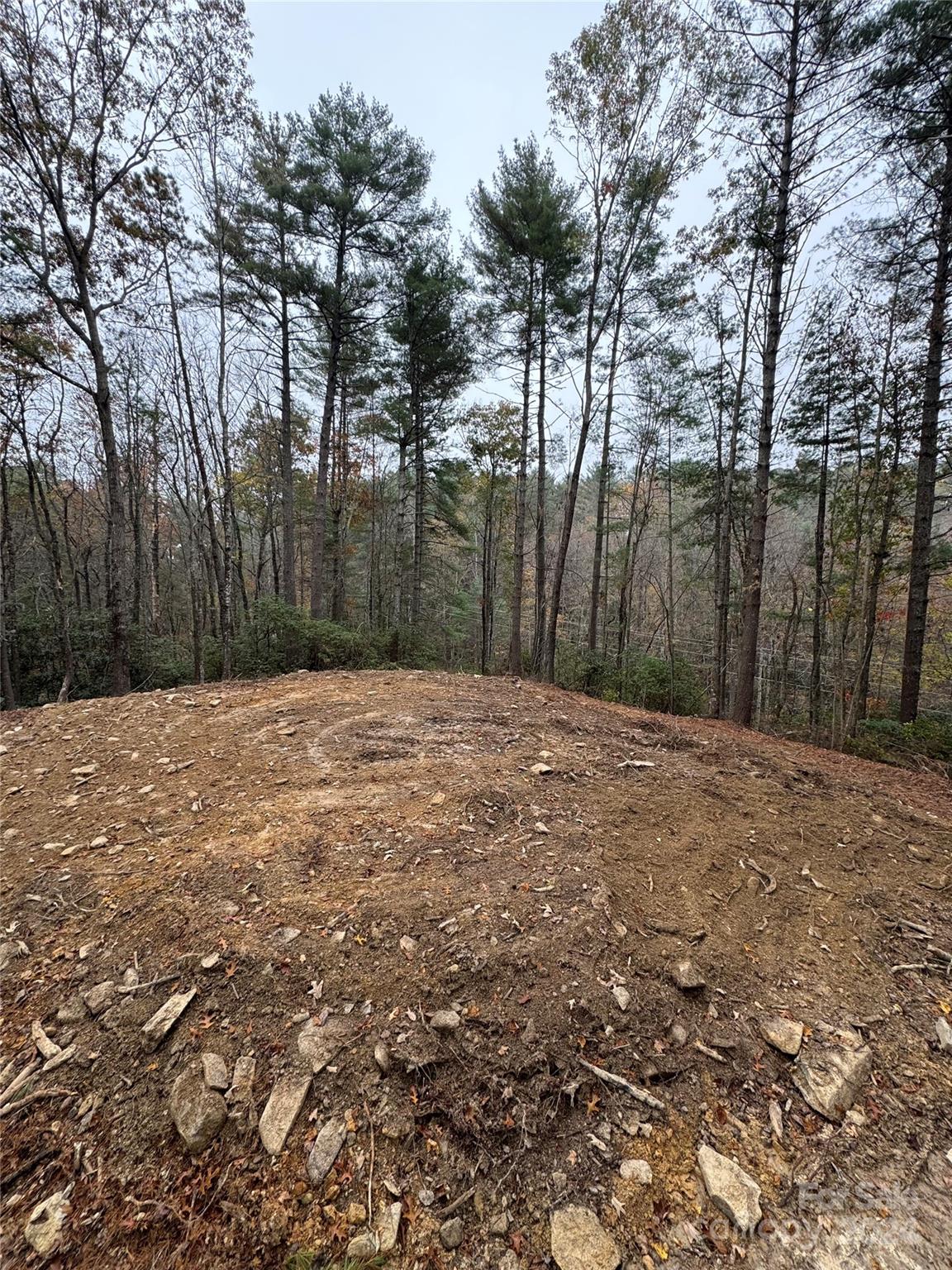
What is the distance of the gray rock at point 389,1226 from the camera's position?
0.97 metres

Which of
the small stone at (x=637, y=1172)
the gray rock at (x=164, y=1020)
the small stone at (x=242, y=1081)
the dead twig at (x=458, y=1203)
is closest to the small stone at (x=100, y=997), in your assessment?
the gray rock at (x=164, y=1020)

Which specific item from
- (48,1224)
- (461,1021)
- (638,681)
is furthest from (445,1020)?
(638,681)

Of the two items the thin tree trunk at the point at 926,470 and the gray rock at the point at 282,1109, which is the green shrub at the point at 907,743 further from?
the gray rock at the point at 282,1109

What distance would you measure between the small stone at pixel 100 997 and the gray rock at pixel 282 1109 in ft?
2.02

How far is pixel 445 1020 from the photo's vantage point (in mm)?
1365

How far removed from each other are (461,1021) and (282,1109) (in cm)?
49

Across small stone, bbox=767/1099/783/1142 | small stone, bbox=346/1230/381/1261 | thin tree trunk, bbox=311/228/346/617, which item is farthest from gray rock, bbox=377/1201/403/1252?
thin tree trunk, bbox=311/228/346/617

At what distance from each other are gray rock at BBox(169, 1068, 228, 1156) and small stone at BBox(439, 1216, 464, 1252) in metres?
0.57

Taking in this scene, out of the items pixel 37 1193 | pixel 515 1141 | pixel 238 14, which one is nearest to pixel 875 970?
pixel 515 1141

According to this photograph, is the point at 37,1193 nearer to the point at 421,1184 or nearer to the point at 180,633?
the point at 421,1184

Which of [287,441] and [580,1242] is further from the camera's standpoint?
[287,441]

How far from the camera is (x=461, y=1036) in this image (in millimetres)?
A: 1344

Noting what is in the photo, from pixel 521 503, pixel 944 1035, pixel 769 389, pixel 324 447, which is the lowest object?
pixel 944 1035

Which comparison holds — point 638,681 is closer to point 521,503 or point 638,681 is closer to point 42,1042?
point 521,503
